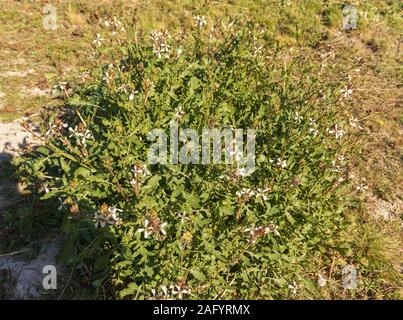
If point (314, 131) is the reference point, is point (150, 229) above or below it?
below

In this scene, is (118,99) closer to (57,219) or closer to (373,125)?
(57,219)

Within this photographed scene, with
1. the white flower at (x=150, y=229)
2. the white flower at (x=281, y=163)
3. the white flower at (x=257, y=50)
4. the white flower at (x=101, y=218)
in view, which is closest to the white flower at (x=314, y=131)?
the white flower at (x=281, y=163)

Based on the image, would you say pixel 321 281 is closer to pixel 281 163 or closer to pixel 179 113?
pixel 281 163

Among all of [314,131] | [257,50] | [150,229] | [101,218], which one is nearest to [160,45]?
[257,50]

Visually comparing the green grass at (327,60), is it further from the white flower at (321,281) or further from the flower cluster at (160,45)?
the flower cluster at (160,45)

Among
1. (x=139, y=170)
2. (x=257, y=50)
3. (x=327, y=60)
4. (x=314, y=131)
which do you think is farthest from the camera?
(x=327, y=60)

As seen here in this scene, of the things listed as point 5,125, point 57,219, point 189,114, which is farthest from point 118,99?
point 5,125

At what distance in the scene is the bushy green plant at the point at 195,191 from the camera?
3.70m

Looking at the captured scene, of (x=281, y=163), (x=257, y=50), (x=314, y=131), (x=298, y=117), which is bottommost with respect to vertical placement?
(x=281, y=163)

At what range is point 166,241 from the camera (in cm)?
368

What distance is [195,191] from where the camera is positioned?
13.5ft

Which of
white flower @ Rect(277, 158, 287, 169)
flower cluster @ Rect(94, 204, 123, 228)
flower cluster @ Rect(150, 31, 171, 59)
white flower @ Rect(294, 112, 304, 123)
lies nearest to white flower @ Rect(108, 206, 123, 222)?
flower cluster @ Rect(94, 204, 123, 228)
